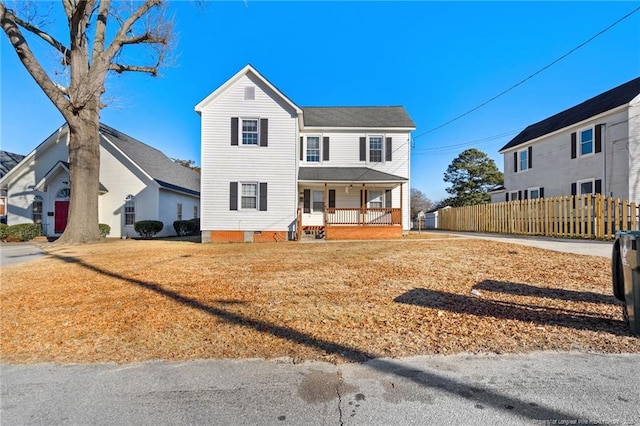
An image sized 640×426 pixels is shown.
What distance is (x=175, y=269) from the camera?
25.6 feet

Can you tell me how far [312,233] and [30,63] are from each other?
46.5 feet

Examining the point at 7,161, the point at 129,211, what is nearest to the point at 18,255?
the point at 129,211

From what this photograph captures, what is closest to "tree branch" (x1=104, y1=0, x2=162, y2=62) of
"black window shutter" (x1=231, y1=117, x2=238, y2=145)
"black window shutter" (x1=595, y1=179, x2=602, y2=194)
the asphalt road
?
"black window shutter" (x1=231, y1=117, x2=238, y2=145)

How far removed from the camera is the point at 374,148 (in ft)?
60.7

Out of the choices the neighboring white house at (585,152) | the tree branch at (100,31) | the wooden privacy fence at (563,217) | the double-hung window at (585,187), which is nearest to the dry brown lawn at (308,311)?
the wooden privacy fence at (563,217)

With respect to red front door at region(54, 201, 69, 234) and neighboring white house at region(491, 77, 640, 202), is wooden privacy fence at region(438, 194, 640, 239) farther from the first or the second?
red front door at region(54, 201, 69, 234)

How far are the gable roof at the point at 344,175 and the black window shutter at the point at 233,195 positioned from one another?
10.6 ft

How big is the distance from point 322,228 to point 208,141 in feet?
23.7

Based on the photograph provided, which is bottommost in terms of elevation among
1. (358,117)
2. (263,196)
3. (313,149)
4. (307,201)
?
(307,201)

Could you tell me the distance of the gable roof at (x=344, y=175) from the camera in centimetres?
1630

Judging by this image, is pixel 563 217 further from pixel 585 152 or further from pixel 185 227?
pixel 185 227

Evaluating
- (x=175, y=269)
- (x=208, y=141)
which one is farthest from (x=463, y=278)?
(x=208, y=141)

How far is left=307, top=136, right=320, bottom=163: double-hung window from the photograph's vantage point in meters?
18.5

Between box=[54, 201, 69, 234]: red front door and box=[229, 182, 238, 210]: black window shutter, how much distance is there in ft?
36.1
